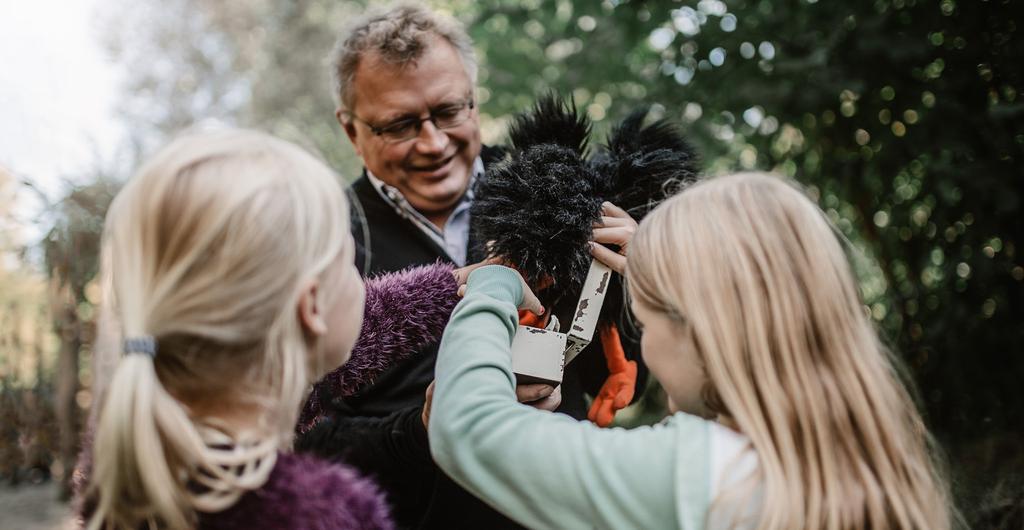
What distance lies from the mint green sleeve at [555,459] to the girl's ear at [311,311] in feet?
0.74

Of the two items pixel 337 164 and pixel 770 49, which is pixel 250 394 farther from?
pixel 337 164

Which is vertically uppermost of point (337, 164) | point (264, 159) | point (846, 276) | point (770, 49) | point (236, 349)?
point (770, 49)

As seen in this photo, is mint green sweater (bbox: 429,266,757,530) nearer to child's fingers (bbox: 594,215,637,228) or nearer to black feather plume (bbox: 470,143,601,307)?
black feather plume (bbox: 470,143,601,307)

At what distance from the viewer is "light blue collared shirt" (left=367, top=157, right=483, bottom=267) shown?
2164 millimetres

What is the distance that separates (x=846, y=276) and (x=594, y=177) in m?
0.56

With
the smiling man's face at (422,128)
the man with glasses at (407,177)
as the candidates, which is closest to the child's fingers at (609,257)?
the man with glasses at (407,177)

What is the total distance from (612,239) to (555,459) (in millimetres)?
549

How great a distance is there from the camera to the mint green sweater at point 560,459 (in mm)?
1153

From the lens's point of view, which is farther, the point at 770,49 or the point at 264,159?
the point at 770,49

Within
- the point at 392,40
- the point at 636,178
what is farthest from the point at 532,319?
the point at 392,40

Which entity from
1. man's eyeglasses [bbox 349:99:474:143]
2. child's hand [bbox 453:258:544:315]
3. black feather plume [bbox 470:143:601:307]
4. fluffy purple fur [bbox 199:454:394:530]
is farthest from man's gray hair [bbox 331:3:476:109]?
fluffy purple fur [bbox 199:454:394:530]

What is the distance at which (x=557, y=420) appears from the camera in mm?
1249

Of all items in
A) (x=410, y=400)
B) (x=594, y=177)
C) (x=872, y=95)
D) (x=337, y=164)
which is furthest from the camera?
(x=337, y=164)

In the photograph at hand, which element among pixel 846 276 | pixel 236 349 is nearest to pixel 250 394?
pixel 236 349
